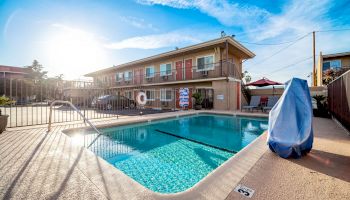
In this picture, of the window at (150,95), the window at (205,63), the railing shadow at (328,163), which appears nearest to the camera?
the railing shadow at (328,163)

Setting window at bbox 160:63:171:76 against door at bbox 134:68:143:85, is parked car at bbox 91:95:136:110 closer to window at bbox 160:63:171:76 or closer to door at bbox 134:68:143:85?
window at bbox 160:63:171:76

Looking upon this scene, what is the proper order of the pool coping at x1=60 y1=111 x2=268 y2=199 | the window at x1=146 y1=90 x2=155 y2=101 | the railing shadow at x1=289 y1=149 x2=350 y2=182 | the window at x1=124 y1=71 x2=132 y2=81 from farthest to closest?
the window at x1=124 y1=71 x2=132 y2=81, the window at x1=146 y1=90 x2=155 y2=101, the railing shadow at x1=289 y1=149 x2=350 y2=182, the pool coping at x1=60 y1=111 x2=268 y2=199

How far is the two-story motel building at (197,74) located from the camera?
1409 centimetres

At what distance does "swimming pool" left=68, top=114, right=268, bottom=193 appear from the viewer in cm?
327

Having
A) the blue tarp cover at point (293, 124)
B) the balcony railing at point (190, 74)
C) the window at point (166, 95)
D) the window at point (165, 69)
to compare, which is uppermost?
the window at point (165, 69)

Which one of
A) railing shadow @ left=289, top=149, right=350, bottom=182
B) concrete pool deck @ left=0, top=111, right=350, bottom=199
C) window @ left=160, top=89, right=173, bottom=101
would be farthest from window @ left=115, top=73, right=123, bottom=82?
railing shadow @ left=289, top=149, right=350, bottom=182

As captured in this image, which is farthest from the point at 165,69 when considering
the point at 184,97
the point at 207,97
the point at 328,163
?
the point at 328,163

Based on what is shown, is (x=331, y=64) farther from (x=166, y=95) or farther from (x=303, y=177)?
(x=303, y=177)

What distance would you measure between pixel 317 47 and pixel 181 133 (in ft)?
62.9

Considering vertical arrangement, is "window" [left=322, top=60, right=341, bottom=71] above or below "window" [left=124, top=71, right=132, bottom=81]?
above

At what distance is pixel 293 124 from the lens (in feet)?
10.5

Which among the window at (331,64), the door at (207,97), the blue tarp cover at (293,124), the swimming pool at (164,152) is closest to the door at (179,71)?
the door at (207,97)

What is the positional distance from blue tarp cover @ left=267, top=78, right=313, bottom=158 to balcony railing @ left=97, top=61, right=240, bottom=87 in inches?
413

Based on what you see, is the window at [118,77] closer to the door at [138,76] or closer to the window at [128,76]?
the window at [128,76]
